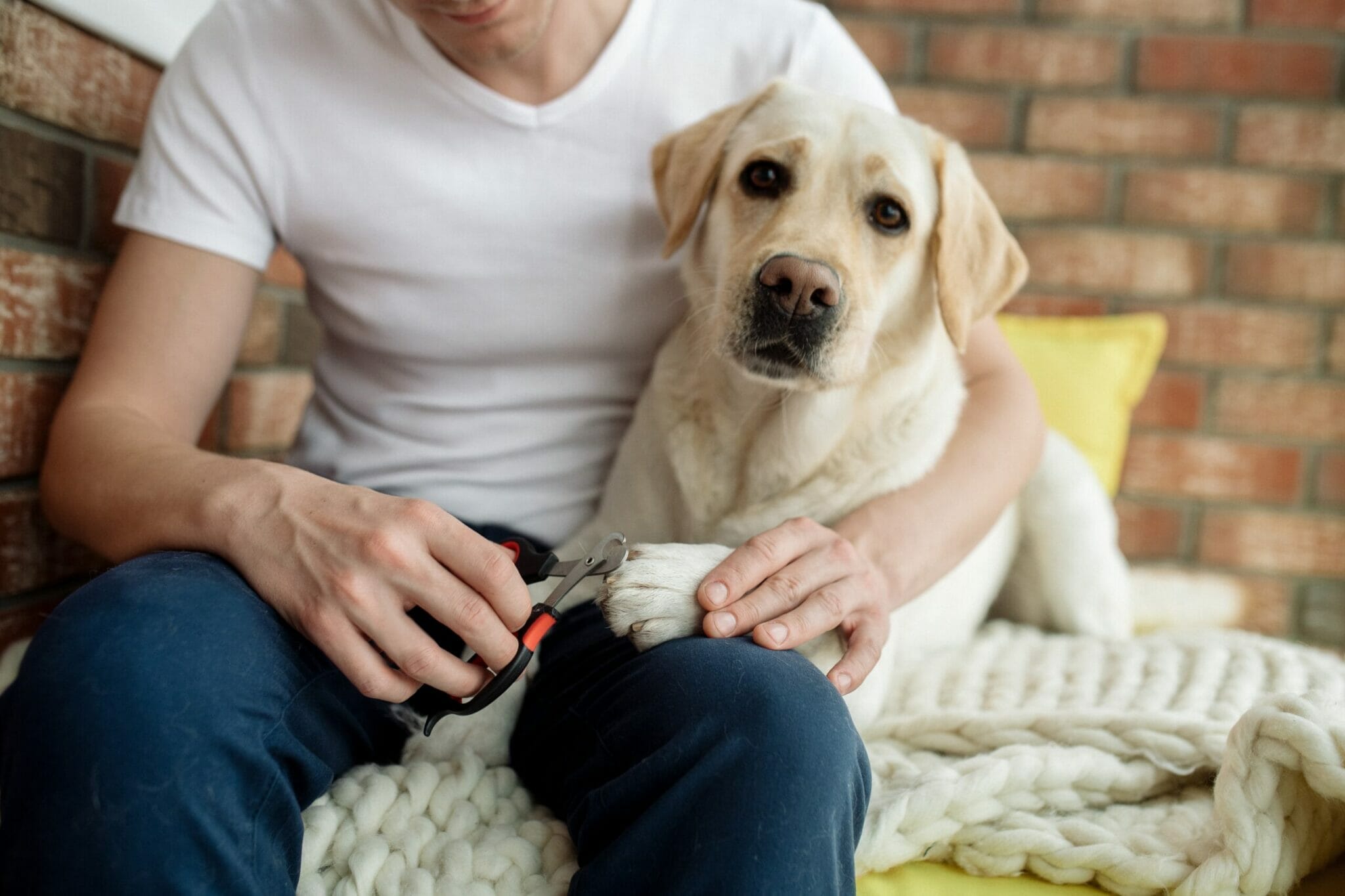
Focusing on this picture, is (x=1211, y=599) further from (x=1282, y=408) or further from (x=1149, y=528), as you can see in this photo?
(x=1282, y=408)

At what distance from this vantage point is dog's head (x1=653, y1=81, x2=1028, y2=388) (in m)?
1.11

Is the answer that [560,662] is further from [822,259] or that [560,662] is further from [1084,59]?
[1084,59]

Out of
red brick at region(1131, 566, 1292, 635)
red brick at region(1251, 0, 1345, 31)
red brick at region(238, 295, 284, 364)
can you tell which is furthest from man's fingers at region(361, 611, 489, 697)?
red brick at region(1251, 0, 1345, 31)

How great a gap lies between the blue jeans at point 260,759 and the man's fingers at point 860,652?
0.07 m

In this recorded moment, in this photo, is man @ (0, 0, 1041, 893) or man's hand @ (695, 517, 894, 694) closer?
man @ (0, 0, 1041, 893)

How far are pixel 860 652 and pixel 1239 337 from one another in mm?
1811

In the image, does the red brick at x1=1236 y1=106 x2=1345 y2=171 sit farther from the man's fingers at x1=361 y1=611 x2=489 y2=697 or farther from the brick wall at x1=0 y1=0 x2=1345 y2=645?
the man's fingers at x1=361 y1=611 x2=489 y2=697

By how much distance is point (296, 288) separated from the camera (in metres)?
1.96

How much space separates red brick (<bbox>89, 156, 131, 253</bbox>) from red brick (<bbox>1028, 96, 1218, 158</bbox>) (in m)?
1.90

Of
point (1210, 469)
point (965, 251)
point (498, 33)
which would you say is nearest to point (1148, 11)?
point (1210, 469)

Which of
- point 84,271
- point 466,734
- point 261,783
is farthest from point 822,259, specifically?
point 84,271

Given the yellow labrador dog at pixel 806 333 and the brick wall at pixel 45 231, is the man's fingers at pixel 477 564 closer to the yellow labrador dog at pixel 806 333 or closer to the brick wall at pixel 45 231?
the yellow labrador dog at pixel 806 333

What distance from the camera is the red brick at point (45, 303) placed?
1147 millimetres

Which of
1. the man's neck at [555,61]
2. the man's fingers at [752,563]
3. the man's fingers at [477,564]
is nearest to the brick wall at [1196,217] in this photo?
the man's neck at [555,61]
